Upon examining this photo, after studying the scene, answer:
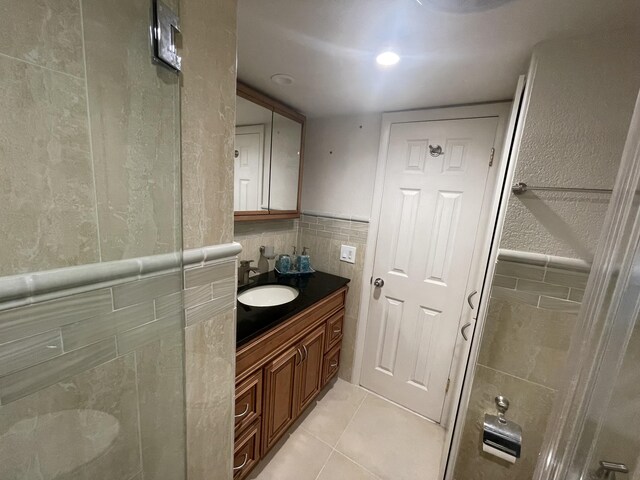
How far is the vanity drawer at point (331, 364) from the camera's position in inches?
68.7

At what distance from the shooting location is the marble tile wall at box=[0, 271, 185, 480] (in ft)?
1.49

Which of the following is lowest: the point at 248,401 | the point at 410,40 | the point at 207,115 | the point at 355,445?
the point at 355,445

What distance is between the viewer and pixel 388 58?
99cm

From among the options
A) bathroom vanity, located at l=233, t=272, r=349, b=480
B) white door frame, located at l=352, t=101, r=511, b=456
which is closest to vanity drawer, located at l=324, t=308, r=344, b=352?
bathroom vanity, located at l=233, t=272, r=349, b=480

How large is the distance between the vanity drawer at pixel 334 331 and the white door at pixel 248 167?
93cm

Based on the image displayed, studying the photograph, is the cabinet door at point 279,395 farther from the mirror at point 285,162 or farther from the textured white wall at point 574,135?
the textured white wall at point 574,135

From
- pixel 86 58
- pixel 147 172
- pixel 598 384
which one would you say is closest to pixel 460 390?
pixel 598 384

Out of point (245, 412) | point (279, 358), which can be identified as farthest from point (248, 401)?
point (279, 358)

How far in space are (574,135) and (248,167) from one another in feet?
4.83

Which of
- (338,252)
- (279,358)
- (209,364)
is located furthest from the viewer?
(338,252)

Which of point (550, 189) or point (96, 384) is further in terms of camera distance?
point (550, 189)

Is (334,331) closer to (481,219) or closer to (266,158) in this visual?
(481,219)

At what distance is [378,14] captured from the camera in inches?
30.1

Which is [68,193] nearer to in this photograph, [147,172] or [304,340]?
[147,172]
